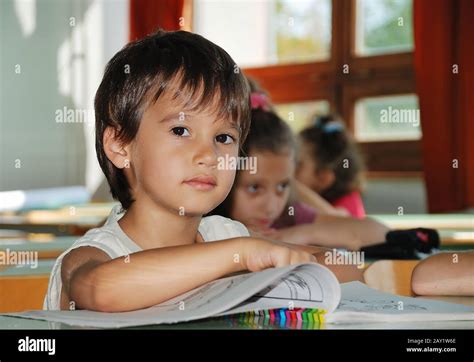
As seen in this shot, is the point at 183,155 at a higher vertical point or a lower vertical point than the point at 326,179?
higher

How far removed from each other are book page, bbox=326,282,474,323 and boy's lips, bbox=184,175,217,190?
238mm

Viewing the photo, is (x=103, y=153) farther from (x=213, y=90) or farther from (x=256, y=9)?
(x=256, y=9)

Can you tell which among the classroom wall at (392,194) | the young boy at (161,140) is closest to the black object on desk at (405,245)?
the young boy at (161,140)

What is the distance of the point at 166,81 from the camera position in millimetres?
1056

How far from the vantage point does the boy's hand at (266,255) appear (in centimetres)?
79

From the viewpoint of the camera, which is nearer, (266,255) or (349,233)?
(266,255)

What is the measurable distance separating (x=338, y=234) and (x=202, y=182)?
1.06 meters

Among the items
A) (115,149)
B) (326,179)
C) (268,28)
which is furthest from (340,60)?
(115,149)

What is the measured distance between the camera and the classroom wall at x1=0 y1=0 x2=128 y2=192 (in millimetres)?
5172

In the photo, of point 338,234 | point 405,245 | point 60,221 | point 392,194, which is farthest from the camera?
point 392,194

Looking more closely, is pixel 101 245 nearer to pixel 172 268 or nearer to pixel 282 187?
pixel 172 268

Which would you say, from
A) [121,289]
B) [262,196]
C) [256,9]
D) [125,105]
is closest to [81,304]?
[121,289]

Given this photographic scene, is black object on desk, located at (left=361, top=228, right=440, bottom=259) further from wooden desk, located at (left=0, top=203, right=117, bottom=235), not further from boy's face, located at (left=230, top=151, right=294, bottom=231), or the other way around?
wooden desk, located at (left=0, top=203, right=117, bottom=235)

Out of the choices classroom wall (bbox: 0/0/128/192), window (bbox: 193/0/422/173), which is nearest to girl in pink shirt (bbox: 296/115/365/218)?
window (bbox: 193/0/422/173)
